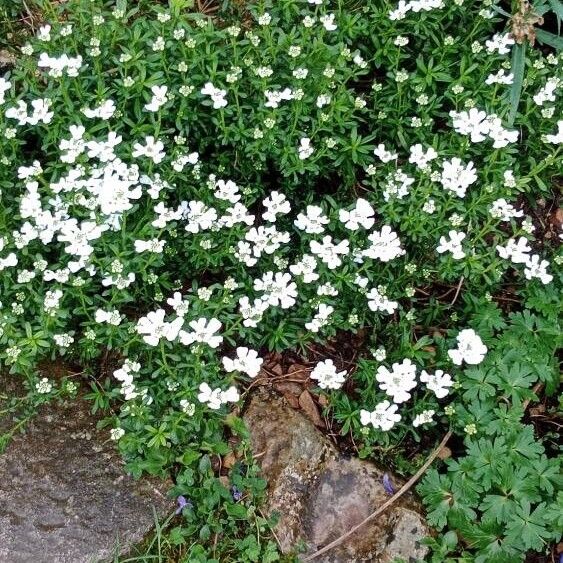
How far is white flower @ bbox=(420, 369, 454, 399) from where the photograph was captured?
14.6 feet

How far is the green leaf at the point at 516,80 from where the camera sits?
16.3 ft

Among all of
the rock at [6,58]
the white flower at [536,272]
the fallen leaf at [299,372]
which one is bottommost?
the fallen leaf at [299,372]

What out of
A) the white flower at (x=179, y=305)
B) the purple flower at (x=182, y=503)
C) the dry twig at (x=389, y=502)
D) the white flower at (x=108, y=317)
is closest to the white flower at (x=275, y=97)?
the white flower at (x=179, y=305)

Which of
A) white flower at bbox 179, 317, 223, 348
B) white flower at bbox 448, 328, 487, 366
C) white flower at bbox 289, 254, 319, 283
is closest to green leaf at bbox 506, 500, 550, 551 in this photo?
white flower at bbox 448, 328, 487, 366

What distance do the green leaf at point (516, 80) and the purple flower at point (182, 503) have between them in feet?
10.8

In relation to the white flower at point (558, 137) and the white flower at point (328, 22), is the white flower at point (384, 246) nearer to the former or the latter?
the white flower at point (558, 137)

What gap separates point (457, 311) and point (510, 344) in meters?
0.54

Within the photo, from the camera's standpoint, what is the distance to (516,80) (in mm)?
5008

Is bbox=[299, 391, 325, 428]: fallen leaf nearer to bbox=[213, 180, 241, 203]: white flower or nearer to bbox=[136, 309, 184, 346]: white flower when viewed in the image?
bbox=[136, 309, 184, 346]: white flower

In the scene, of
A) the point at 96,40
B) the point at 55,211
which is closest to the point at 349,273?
the point at 55,211

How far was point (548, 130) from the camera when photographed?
5.02m

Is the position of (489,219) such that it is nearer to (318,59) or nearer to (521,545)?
(318,59)

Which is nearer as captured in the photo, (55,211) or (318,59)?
(55,211)

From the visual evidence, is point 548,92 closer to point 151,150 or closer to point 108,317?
→ point 151,150
